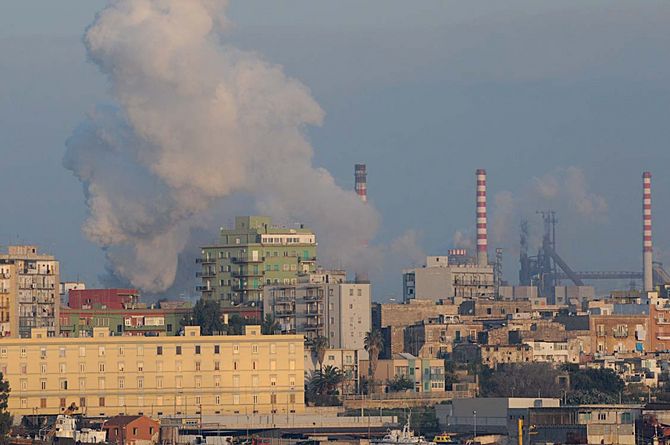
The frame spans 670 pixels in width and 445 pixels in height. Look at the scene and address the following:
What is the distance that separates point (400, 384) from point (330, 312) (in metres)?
15.1

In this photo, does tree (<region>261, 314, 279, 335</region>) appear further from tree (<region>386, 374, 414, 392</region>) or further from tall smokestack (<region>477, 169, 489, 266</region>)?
tall smokestack (<region>477, 169, 489, 266</region>)

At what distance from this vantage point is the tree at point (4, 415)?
302 feet

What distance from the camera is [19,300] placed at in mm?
133500

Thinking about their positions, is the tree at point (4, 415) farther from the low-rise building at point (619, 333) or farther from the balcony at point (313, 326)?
the low-rise building at point (619, 333)

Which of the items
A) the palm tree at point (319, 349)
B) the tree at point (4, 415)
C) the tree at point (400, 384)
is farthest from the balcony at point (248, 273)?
the tree at point (4, 415)

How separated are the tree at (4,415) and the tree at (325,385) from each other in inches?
768

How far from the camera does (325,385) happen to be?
Result: 399ft

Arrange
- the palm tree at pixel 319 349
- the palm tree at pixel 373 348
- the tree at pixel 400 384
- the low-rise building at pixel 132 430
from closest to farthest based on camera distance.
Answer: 1. the low-rise building at pixel 132 430
2. the tree at pixel 400 384
3. the palm tree at pixel 319 349
4. the palm tree at pixel 373 348

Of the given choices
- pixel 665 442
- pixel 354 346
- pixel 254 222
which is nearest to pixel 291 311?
pixel 354 346

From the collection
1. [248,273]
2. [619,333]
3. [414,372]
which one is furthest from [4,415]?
[619,333]

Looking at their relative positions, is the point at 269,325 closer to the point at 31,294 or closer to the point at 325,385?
the point at 325,385

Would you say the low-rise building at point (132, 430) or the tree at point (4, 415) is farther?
the low-rise building at point (132, 430)

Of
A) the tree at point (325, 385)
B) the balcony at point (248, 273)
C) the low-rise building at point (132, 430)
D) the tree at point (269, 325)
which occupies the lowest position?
the low-rise building at point (132, 430)

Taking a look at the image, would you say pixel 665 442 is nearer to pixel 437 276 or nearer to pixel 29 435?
pixel 29 435
